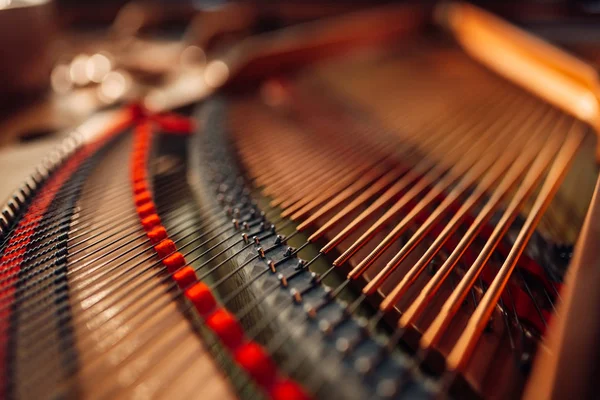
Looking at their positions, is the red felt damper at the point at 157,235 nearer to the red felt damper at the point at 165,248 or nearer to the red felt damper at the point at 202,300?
the red felt damper at the point at 165,248

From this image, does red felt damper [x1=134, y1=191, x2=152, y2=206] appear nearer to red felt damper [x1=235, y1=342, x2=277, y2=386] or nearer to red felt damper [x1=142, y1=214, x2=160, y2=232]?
red felt damper [x1=142, y1=214, x2=160, y2=232]

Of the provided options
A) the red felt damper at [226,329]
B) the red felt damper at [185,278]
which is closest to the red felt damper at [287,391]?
the red felt damper at [226,329]

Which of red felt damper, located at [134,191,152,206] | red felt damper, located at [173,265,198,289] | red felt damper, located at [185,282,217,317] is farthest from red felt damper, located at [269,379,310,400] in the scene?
red felt damper, located at [134,191,152,206]

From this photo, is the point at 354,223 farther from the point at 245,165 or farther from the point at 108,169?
the point at 108,169

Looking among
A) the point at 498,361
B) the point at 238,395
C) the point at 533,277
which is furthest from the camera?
the point at 533,277

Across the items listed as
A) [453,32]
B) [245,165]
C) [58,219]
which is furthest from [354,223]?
[453,32]

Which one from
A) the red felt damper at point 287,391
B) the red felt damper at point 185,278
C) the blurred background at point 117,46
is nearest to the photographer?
the red felt damper at point 287,391

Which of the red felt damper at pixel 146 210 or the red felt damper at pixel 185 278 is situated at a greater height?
the red felt damper at pixel 146 210
